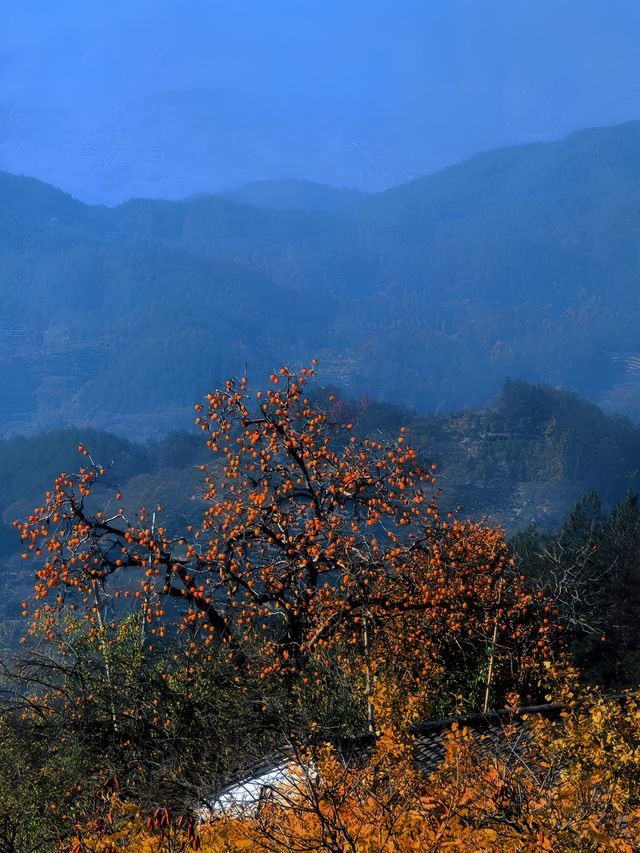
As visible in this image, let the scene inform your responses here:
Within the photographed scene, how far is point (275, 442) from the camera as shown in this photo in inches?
933

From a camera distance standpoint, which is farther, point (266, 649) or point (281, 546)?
point (266, 649)

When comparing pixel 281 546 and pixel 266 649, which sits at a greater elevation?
pixel 281 546

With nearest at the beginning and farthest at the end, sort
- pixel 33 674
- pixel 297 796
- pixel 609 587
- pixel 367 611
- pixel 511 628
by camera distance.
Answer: pixel 297 796, pixel 367 611, pixel 33 674, pixel 511 628, pixel 609 587

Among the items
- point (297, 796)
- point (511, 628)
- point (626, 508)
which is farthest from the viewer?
point (626, 508)

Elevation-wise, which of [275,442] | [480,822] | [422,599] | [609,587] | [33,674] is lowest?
[609,587]

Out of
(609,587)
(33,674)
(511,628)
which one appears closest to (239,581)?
(33,674)

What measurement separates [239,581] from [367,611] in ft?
10.8

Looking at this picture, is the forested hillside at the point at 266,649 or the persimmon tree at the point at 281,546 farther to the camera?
the persimmon tree at the point at 281,546

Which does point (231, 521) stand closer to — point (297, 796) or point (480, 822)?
point (297, 796)

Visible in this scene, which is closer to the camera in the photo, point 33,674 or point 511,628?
point 33,674

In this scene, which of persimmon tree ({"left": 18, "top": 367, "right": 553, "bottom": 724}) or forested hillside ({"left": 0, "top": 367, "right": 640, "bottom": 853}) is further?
persimmon tree ({"left": 18, "top": 367, "right": 553, "bottom": 724})

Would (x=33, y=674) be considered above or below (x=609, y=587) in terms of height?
above

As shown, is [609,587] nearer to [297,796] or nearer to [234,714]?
[234,714]

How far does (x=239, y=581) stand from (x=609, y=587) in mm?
37621
